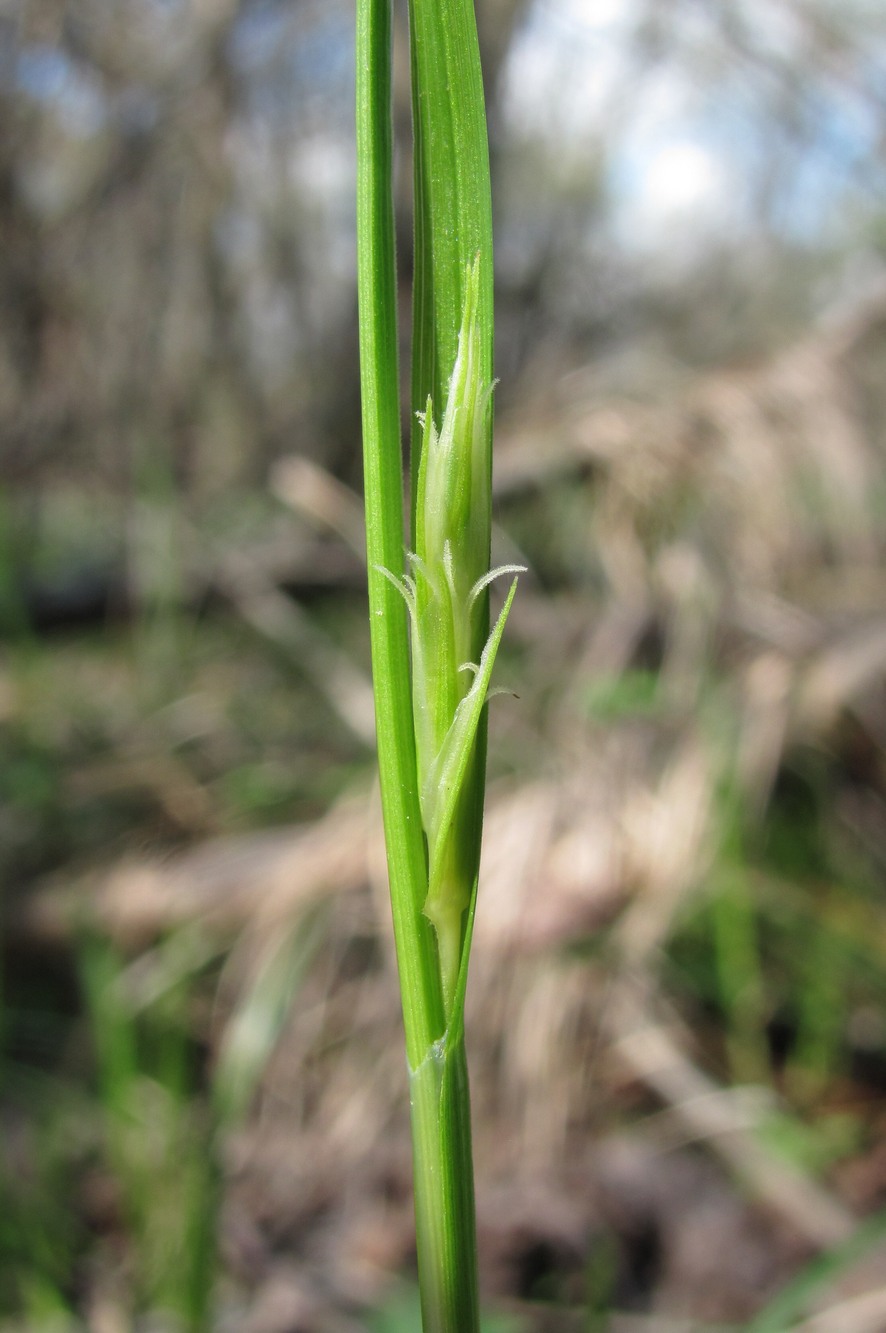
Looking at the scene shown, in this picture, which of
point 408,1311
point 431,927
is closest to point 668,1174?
point 408,1311

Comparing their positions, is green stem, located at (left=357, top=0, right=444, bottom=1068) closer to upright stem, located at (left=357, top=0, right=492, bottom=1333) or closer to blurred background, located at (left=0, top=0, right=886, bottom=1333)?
upright stem, located at (left=357, top=0, right=492, bottom=1333)

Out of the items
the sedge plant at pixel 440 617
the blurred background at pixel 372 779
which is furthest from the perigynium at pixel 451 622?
the blurred background at pixel 372 779

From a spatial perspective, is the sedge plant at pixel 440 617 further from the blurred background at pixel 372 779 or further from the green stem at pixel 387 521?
the blurred background at pixel 372 779

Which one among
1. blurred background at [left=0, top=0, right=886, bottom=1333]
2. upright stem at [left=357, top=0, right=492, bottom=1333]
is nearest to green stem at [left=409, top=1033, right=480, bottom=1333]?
upright stem at [left=357, top=0, right=492, bottom=1333]

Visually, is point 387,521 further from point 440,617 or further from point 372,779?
point 372,779

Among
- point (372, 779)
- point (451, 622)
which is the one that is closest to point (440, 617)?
point (451, 622)

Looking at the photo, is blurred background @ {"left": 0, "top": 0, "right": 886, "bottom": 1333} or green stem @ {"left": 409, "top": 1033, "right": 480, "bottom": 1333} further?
blurred background @ {"left": 0, "top": 0, "right": 886, "bottom": 1333}

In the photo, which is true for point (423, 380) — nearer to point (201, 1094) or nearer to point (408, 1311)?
point (408, 1311)
